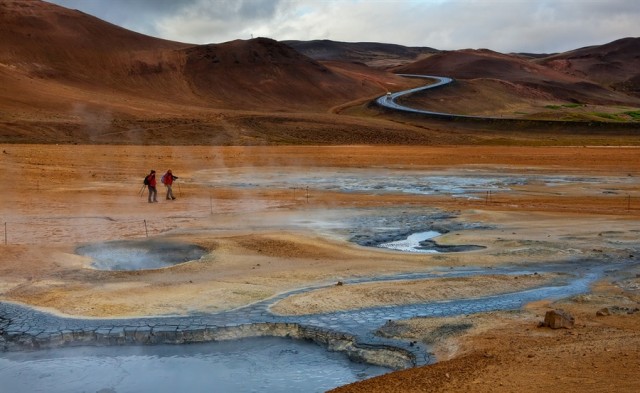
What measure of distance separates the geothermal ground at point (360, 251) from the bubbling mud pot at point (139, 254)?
0.07 metres

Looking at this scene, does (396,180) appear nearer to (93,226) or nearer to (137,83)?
(93,226)

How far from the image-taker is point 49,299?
14.7m

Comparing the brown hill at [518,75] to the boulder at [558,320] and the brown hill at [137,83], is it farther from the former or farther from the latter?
the boulder at [558,320]

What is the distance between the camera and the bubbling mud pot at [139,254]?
18.4m

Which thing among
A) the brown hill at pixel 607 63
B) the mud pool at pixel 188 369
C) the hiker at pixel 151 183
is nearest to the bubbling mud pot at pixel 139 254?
the mud pool at pixel 188 369

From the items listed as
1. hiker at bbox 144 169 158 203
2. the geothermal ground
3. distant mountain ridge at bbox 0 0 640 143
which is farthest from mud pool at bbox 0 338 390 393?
distant mountain ridge at bbox 0 0 640 143

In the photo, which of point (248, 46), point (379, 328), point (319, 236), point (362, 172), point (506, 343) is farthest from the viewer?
point (248, 46)

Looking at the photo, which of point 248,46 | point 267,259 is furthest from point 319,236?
point 248,46

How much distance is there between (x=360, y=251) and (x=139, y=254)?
5.57 metres

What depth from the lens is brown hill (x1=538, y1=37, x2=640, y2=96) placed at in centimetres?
16962

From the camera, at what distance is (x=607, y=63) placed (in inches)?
7018

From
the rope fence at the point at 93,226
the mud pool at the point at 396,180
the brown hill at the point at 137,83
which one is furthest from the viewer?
the brown hill at the point at 137,83

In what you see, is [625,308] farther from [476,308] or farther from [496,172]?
[496,172]

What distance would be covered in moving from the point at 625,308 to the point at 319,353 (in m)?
5.61
